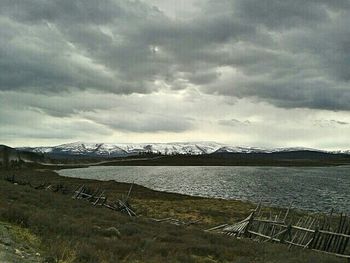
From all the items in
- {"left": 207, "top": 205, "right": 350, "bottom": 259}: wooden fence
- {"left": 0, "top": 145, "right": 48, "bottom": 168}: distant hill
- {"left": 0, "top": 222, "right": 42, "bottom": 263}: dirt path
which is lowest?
{"left": 207, "top": 205, "right": 350, "bottom": 259}: wooden fence

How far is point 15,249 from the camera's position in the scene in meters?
10.5

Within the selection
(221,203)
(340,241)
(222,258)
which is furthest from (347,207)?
(222,258)

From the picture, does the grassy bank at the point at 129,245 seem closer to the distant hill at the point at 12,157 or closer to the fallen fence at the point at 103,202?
the fallen fence at the point at 103,202

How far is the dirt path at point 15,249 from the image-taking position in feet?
31.1

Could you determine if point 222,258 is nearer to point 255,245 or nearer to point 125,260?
point 255,245

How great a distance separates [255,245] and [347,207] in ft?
100

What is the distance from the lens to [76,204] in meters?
27.0

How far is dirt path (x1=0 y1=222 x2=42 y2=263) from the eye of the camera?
949 cm

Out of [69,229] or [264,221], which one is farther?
[264,221]

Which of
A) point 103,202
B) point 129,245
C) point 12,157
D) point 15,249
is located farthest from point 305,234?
point 12,157

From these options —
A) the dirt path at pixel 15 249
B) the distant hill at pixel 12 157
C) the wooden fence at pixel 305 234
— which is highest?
the distant hill at pixel 12 157

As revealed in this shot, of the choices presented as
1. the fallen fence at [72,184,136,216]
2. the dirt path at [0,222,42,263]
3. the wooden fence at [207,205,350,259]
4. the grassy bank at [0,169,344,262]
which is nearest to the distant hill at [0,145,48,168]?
the fallen fence at [72,184,136,216]

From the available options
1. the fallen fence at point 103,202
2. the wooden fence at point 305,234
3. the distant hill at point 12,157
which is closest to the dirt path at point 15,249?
the wooden fence at point 305,234

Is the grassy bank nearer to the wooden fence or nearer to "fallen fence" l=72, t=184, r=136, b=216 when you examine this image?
the wooden fence
